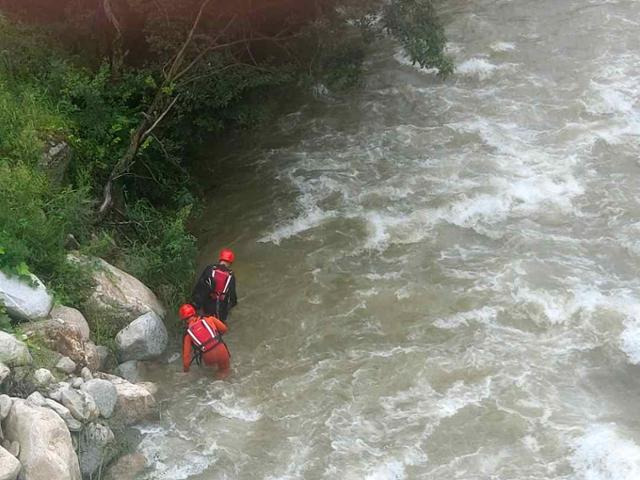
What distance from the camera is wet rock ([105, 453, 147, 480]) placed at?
6.18 meters

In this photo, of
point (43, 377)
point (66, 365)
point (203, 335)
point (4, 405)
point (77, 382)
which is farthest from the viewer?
point (203, 335)

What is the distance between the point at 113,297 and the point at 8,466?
268 cm

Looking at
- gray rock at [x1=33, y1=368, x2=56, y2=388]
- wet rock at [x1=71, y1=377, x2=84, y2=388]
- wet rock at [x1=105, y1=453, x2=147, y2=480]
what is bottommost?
wet rock at [x1=105, y1=453, x2=147, y2=480]

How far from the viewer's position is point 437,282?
8.58 m

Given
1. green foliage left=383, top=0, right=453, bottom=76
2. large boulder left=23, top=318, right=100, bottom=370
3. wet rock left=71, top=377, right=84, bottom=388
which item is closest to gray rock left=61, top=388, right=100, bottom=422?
wet rock left=71, top=377, right=84, bottom=388

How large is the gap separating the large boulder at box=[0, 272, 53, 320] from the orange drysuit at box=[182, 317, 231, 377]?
1437 millimetres

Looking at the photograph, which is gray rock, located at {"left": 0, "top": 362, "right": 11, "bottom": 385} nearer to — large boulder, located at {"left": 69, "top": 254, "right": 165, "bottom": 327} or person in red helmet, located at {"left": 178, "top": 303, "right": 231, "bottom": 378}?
large boulder, located at {"left": 69, "top": 254, "right": 165, "bottom": 327}

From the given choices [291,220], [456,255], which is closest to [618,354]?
[456,255]

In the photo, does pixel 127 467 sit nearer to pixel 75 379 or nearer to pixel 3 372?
pixel 75 379

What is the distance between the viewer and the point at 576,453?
20.6ft

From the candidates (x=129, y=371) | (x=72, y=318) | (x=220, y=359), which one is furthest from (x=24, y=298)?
(x=220, y=359)

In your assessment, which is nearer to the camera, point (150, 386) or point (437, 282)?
point (150, 386)

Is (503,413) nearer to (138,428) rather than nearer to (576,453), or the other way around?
(576,453)

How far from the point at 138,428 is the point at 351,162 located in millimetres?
5913
